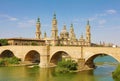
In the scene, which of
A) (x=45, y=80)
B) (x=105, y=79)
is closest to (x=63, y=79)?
(x=45, y=80)

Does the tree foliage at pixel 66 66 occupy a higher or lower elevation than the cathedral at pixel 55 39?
lower

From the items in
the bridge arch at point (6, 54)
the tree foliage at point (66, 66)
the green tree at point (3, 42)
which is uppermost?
the green tree at point (3, 42)

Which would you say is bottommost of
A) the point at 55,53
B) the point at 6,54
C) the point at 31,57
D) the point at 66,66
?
the point at 66,66

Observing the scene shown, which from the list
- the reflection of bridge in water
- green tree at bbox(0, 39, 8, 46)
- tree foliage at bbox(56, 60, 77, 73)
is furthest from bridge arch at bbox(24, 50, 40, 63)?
tree foliage at bbox(56, 60, 77, 73)

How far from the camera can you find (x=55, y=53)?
182 ft

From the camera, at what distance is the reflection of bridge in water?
4610cm

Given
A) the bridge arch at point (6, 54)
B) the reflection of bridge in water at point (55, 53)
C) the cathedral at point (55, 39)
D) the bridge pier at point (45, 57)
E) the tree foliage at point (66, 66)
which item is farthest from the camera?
the cathedral at point (55, 39)

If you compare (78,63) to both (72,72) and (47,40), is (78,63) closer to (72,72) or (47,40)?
(72,72)

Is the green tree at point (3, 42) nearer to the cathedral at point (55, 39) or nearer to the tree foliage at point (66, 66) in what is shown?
the cathedral at point (55, 39)

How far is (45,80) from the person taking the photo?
38.2 meters

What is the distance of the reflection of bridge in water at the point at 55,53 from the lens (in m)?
46.1

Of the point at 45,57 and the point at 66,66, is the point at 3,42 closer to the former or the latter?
the point at 45,57

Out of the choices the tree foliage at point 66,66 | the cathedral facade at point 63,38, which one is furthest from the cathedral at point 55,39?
the tree foliage at point 66,66

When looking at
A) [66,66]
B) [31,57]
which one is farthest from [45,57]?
[31,57]
